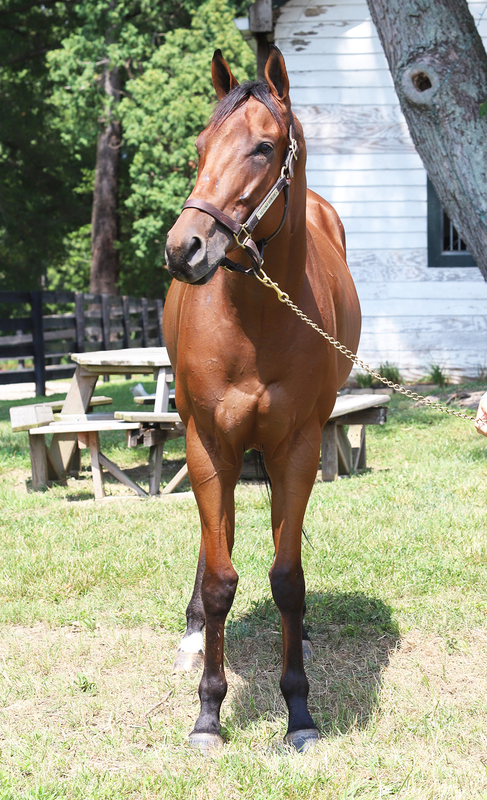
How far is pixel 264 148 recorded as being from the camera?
2340 millimetres

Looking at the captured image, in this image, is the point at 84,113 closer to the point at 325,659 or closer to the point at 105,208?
the point at 105,208

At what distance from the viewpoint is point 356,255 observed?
1046 cm

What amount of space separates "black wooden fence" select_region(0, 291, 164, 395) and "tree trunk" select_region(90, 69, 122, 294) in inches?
69.3

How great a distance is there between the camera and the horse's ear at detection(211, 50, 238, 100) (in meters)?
2.53

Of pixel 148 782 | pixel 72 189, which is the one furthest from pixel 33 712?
pixel 72 189

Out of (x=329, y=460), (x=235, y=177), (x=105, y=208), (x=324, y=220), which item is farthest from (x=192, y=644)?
(x=105, y=208)

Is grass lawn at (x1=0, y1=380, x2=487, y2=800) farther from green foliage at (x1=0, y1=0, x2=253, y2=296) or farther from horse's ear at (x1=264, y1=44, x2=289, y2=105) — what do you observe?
green foliage at (x1=0, y1=0, x2=253, y2=296)

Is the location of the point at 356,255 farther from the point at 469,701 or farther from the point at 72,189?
the point at 72,189

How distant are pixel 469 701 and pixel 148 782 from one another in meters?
1.27

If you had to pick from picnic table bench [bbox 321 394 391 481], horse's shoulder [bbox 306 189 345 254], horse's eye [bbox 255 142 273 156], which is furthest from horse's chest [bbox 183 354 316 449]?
picnic table bench [bbox 321 394 391 481]

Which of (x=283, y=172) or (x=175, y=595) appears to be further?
(x=175, y=595)

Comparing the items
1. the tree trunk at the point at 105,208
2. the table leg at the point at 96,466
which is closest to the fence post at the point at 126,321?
the tree trunk at the point at 105,208

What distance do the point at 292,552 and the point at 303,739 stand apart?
64 centimetres

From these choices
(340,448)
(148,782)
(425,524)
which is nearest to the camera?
(148,782)
